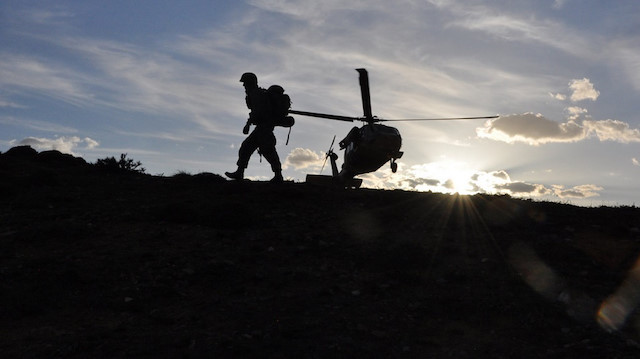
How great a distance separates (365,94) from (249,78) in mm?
7844

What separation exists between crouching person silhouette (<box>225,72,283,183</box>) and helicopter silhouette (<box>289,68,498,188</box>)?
506 centimetres

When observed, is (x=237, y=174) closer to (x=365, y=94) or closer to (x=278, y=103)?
(x=278, y=103)

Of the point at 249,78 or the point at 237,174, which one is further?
the point at 249,78

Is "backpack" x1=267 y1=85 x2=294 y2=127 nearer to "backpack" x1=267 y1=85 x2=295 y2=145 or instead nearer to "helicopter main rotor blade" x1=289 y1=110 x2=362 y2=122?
"backpack" x1=267 y1=85 x2=295 y2=145

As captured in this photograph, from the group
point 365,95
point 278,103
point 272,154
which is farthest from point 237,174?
point 365,95

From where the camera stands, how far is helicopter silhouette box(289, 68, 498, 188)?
63.8 ft

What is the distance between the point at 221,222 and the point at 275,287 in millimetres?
3143

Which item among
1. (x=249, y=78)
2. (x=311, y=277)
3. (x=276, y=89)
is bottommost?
(x=311, y=277)

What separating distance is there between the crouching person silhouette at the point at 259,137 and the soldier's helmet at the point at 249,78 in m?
0.30

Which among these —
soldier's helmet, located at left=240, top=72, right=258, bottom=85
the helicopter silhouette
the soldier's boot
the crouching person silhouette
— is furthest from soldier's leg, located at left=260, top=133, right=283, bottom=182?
the helicopter silhouette

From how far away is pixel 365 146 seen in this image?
19625 millimetres

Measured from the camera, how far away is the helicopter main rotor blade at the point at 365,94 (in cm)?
2183

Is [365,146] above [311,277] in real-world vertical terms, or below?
above

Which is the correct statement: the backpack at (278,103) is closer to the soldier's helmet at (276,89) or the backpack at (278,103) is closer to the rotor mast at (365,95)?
the soldier's helmet at (276,89)
